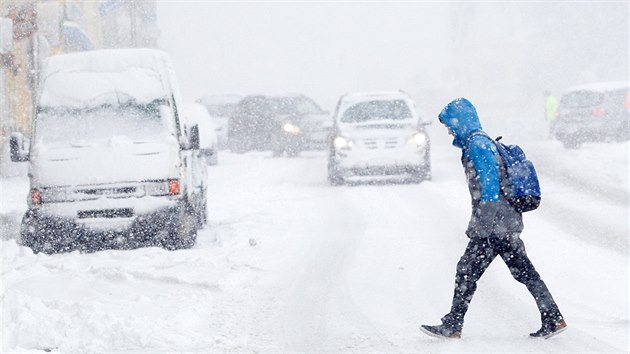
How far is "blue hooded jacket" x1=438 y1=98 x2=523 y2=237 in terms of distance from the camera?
6469mm

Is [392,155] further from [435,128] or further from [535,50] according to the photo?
[535,50]

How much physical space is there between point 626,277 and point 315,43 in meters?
137

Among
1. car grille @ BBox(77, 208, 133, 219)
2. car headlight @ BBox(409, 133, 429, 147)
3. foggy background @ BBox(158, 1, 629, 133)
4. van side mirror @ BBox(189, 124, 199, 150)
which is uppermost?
van side mirror @ BBox(189, 124, 199, 150)

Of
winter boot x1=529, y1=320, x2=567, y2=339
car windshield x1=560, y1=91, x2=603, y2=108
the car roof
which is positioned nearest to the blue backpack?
winter boot x1=529, y1=320, x2=567, y2=339

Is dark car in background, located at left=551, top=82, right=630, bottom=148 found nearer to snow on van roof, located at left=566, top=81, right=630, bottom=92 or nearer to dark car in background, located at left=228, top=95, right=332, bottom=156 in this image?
snow on van roof, located at left=566, top=81, right=630, bottom=92

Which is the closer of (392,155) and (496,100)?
(392,155)

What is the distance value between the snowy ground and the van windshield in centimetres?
133

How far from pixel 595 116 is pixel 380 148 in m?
9.08

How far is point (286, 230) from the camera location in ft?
40.9

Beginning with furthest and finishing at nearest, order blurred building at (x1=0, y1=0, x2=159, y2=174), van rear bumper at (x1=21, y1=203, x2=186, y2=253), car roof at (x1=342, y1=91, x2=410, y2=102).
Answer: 1. blurred building at (x1=0, y1=0, x2=159, y2=174)
2. car roof at (x1=342, y1=91, x2=410, y2=102)
3. van rear bumper at (x1=21, y1=203, x2=186, y2=253)

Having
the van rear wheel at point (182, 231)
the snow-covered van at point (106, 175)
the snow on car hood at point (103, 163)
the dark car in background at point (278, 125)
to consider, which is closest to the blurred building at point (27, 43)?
the snow-covered van at point (106, 175)

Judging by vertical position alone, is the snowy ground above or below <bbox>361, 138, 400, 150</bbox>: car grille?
above

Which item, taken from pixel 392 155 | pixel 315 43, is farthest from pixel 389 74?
pixel 392 155

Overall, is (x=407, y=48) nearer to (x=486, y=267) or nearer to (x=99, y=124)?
(x=99, y=124)
